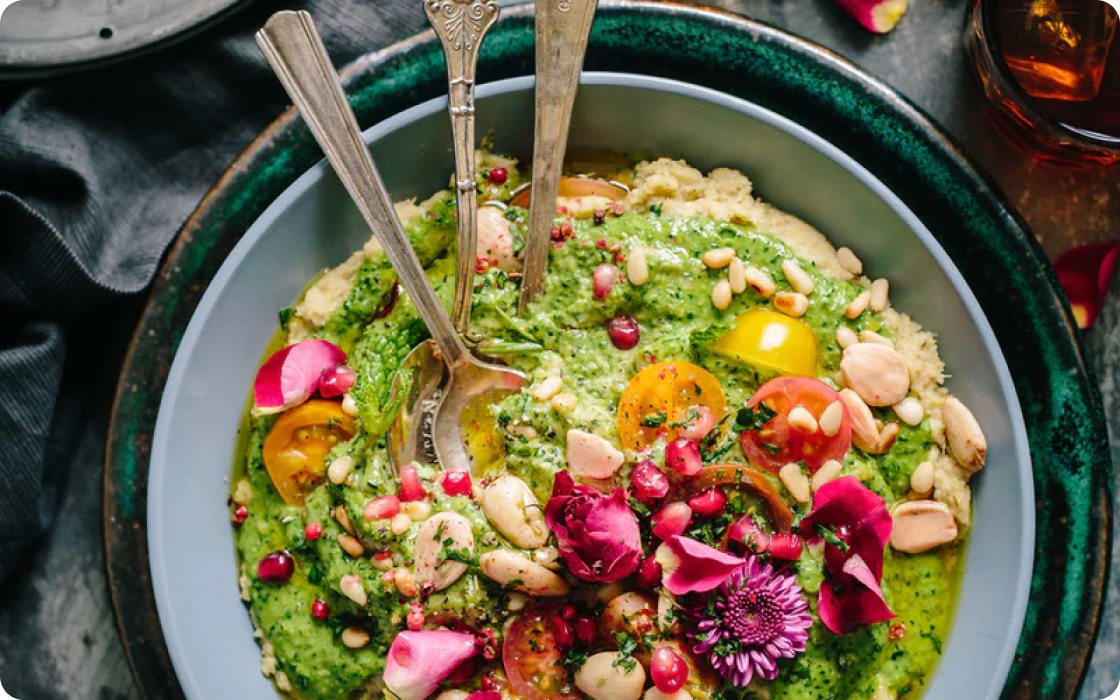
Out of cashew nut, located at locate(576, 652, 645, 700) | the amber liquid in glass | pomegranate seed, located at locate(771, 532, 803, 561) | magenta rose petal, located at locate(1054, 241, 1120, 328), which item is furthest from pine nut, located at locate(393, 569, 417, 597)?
the amber liquid in glass

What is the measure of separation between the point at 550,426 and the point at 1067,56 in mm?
2345

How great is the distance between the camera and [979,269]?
313 centimetres

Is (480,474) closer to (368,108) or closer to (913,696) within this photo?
(368,108)

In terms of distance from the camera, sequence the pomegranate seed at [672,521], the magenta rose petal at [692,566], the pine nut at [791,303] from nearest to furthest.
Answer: the magenta rose petal at [692,566] → the pomegranate seed at [672,521] → the pine nut at [791,303]

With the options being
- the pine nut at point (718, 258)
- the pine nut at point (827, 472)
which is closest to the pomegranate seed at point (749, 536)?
the pine nut at point (827, 472)

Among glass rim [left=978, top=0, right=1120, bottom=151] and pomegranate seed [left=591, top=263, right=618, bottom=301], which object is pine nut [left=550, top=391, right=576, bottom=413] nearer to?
pomegranate seed [left=591, top=263, right=618, bottom=301]

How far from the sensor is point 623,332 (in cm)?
306

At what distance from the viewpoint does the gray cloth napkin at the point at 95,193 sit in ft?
10.5

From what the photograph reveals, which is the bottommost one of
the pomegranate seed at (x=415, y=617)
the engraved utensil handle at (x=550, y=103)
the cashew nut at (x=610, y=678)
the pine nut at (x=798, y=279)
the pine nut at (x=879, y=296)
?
the cashew nut at (x=610, y=678)

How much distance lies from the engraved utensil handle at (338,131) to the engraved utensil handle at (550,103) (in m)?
0.39

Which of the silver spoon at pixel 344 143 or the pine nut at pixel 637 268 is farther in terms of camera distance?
the pine nut at pixel 637 268

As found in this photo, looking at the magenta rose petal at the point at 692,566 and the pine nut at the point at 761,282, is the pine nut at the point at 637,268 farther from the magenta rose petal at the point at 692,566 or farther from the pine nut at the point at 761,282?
the magenta rose petal at the point at 692,566

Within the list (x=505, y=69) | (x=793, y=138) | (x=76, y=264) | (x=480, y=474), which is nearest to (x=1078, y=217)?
(x=793, y=138)

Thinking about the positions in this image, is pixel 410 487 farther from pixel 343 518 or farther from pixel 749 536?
pixel 749 536
